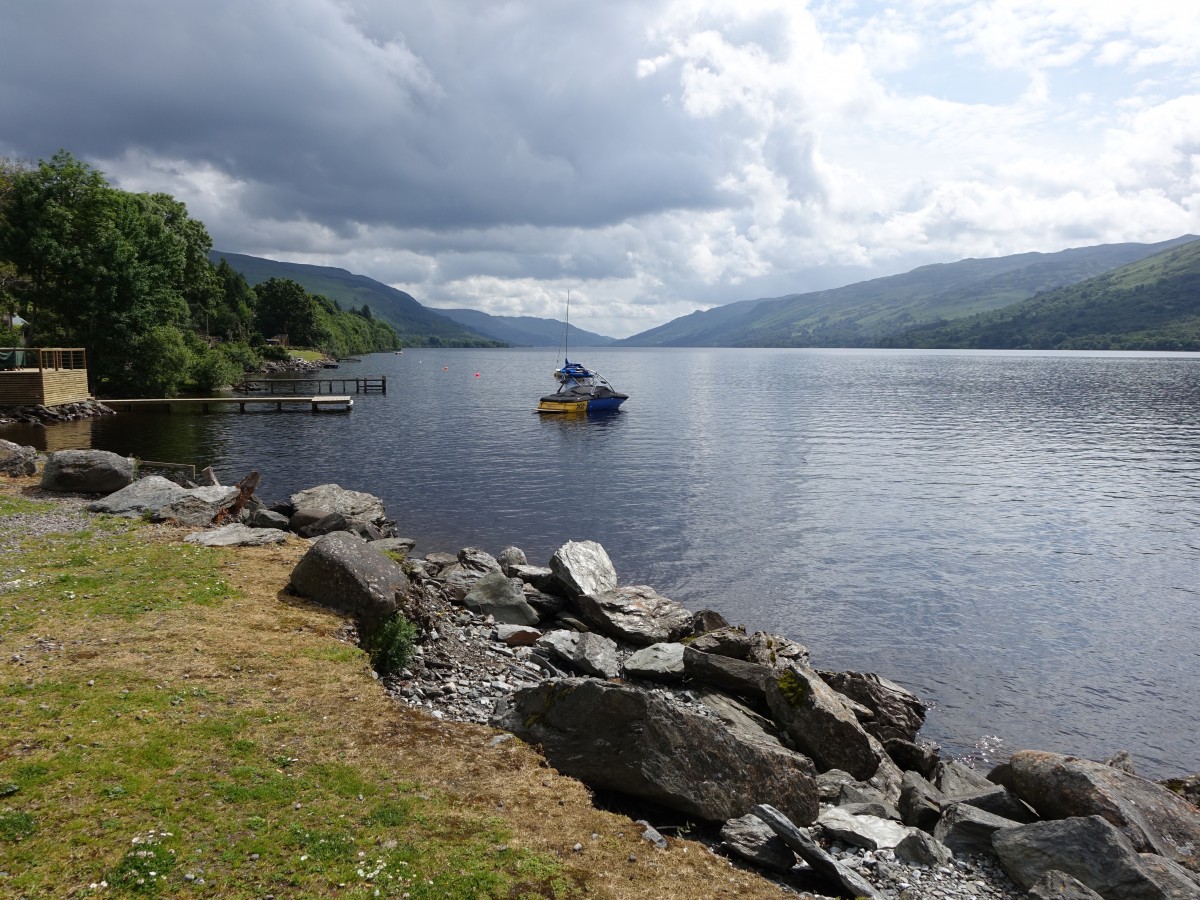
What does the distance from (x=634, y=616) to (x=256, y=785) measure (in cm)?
1320

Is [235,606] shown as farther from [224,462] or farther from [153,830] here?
[224,462]

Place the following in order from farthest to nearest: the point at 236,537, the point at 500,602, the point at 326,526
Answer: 1. the point at 326,526
2. the point at 236,537
3. the point at 500,602

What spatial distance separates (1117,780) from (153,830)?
15360 mm

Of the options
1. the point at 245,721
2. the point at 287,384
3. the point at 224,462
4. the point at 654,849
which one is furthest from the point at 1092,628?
the point at 287,384

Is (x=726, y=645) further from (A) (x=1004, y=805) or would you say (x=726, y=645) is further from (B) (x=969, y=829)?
(B) (x=969, y=829)

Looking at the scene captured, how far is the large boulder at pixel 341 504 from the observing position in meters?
30.2

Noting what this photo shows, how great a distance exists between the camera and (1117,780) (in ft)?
41.9

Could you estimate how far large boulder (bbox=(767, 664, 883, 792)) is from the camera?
1486cm

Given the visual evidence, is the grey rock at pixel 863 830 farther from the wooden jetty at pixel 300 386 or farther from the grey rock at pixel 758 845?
the wooden jetty at pixel 300 386

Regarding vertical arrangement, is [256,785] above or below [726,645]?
above

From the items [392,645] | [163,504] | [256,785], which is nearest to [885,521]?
[392,645]

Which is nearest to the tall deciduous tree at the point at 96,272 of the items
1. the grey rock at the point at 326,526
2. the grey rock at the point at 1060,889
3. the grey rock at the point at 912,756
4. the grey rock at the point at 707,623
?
the grey rock at the point at 326,526

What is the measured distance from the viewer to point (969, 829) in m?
11.8

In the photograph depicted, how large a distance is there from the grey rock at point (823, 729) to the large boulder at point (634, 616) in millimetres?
5760
